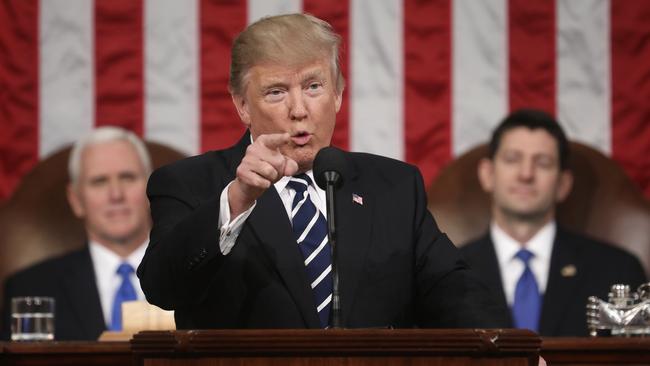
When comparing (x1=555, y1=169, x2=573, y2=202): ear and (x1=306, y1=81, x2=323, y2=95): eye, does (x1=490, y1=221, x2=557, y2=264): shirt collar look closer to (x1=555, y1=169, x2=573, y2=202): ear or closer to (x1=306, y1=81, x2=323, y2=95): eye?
(x1=555, y1=169, x2=573, y2=202): ear

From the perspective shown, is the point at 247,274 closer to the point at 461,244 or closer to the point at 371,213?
the point at 371,213

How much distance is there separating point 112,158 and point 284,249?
281 centimetres

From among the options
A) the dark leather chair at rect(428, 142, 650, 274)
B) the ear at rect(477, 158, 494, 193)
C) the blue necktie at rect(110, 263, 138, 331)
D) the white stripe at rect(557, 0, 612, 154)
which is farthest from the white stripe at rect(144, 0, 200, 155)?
the white stripe at rect(557, 0, 612, 154)

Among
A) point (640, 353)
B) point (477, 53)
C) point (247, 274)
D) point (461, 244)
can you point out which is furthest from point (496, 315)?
point (477, 53)

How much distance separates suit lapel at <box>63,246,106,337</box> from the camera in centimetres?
535

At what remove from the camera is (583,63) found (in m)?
5.87

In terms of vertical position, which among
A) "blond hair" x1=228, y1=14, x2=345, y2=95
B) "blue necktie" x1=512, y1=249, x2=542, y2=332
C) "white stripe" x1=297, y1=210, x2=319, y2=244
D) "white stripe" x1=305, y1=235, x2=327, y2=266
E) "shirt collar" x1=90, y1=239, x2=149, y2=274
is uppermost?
"blond hair" x1=228, y1=14, x2=345, y2=95

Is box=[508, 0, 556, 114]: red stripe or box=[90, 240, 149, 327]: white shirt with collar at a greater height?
box=[508, 0, 556, 114]: red stripe

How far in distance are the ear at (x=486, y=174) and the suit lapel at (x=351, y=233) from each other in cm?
262

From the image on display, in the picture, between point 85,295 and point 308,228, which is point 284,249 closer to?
point 308,228

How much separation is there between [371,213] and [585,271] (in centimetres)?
271

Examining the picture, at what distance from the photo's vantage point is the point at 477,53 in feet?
19.3

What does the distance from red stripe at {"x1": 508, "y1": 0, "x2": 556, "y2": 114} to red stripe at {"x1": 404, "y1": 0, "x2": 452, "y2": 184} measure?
0.29 m

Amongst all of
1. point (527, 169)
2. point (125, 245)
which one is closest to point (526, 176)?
point (527, 169)
